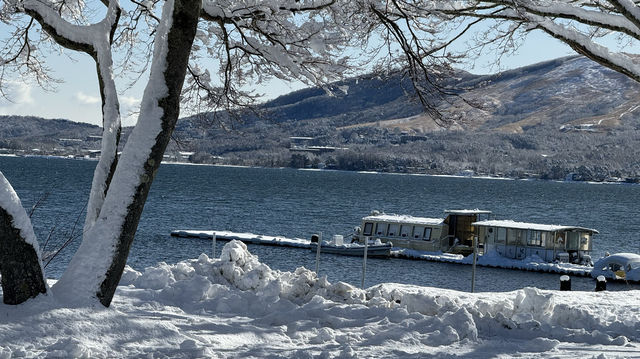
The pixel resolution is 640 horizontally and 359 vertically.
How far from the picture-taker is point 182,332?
24.5ft

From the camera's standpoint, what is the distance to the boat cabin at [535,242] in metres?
45.9

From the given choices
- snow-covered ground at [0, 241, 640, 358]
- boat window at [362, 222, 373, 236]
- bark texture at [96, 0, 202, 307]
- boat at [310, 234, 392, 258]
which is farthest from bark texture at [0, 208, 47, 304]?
boat window at [362, 222, 373, 236]

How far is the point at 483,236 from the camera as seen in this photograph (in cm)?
4916

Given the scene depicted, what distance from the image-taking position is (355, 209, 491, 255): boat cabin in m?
49.6

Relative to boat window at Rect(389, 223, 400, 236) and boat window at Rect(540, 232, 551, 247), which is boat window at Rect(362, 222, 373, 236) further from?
boat window at Rect(540, 232, 551, 247)

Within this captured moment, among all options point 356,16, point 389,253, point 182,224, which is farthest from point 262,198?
point 356,16

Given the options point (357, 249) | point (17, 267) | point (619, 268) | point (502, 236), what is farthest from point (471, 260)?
point (17, 267)

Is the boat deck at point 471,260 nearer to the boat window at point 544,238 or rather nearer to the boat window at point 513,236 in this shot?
the boat window at point 513,236

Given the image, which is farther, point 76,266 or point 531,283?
point 531,283

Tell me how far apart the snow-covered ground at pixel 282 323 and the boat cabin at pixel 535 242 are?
36405 millimetres

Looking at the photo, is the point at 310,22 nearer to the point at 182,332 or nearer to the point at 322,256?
the point at 182,332

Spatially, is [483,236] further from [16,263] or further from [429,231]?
[16,263]

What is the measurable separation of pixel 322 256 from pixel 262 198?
58.7 m

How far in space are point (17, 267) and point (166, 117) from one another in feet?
7.16
